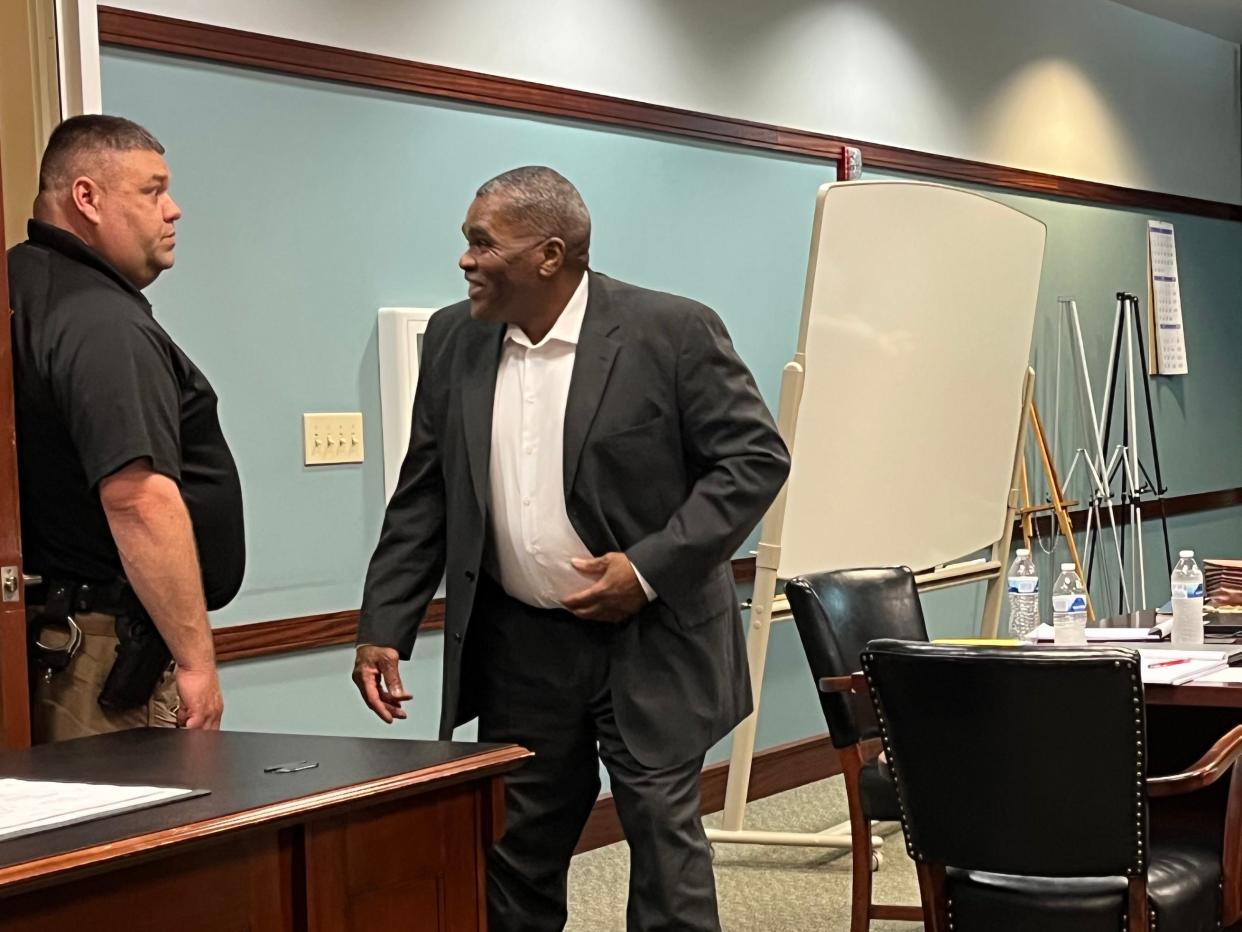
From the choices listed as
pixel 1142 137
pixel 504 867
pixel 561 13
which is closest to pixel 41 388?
pixel 504 867

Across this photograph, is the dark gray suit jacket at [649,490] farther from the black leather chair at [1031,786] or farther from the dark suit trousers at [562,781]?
the black leather chair at [1031,786]

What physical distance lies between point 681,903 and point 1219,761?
872 mm

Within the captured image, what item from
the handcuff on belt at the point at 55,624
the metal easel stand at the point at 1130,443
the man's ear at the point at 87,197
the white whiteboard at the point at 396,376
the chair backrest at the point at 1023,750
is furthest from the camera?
the metal easel stand at the point at 1130,443

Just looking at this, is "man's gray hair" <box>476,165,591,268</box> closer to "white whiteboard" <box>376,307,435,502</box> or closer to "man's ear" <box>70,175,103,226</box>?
"man's ear" <box>70,175,103,226</box>

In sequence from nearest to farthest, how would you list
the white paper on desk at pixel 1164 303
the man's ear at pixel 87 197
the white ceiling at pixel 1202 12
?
the man's ear at pixel 87 197
the white ceiling at pixel 1202 12
the white paper on desk at pixel 1164 303

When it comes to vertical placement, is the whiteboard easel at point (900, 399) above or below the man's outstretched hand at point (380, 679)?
above

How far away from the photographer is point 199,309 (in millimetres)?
3426

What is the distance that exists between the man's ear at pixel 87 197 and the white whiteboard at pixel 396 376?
1317mm

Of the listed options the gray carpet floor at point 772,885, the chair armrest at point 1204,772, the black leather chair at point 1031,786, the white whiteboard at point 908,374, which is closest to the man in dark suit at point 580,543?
the black leather chair at point 1031,786

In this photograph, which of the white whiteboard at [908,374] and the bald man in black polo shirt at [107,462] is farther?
the white whiteboard at [908,374]

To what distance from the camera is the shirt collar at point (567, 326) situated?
256 centimetres

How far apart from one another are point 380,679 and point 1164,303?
17.6ft

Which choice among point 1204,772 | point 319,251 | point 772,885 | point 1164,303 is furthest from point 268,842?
point 1164,303

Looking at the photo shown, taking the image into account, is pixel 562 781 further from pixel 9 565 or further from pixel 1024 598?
pixel 1024 598
